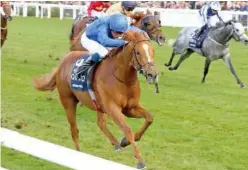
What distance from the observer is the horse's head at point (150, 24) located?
11141mm

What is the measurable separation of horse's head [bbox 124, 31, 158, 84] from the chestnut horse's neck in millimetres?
58

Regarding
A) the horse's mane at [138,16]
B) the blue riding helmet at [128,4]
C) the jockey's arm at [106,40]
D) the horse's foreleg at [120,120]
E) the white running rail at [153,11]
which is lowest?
the white running rail at [153,11]

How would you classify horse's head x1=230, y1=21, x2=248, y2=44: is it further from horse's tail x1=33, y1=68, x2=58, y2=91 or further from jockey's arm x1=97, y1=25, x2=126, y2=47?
jockey's arm x1=97, y1=25, x2=126, y2=47

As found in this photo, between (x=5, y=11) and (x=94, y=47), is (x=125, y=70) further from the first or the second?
(x=5, y=11)

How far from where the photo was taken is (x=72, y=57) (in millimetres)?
7855

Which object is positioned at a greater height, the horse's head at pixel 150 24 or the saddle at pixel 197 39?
the horse's head at pixel 150 24

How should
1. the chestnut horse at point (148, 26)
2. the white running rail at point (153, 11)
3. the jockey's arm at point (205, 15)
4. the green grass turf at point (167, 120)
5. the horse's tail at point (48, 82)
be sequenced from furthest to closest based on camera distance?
the white running rail at point (153, 11) < the jockey's arm at point (205, 15) < the chestnut horse at point (148, 26) < the horse's tail at point (48, 82) < the green grass turf at point (167, 120)

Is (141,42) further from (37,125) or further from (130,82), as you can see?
(37,125)

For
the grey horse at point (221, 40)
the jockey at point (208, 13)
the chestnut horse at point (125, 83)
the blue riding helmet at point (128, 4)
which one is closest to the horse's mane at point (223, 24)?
the grey horse at point (221, 40)

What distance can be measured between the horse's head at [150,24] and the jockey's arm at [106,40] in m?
3.76

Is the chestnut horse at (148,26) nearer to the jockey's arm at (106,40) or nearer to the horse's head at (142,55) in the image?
the jockey's arm at (106,40)

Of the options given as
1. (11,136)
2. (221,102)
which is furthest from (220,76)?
(11,136)

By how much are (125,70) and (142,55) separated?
0.45 meters

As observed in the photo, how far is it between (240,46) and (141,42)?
58.2ft
